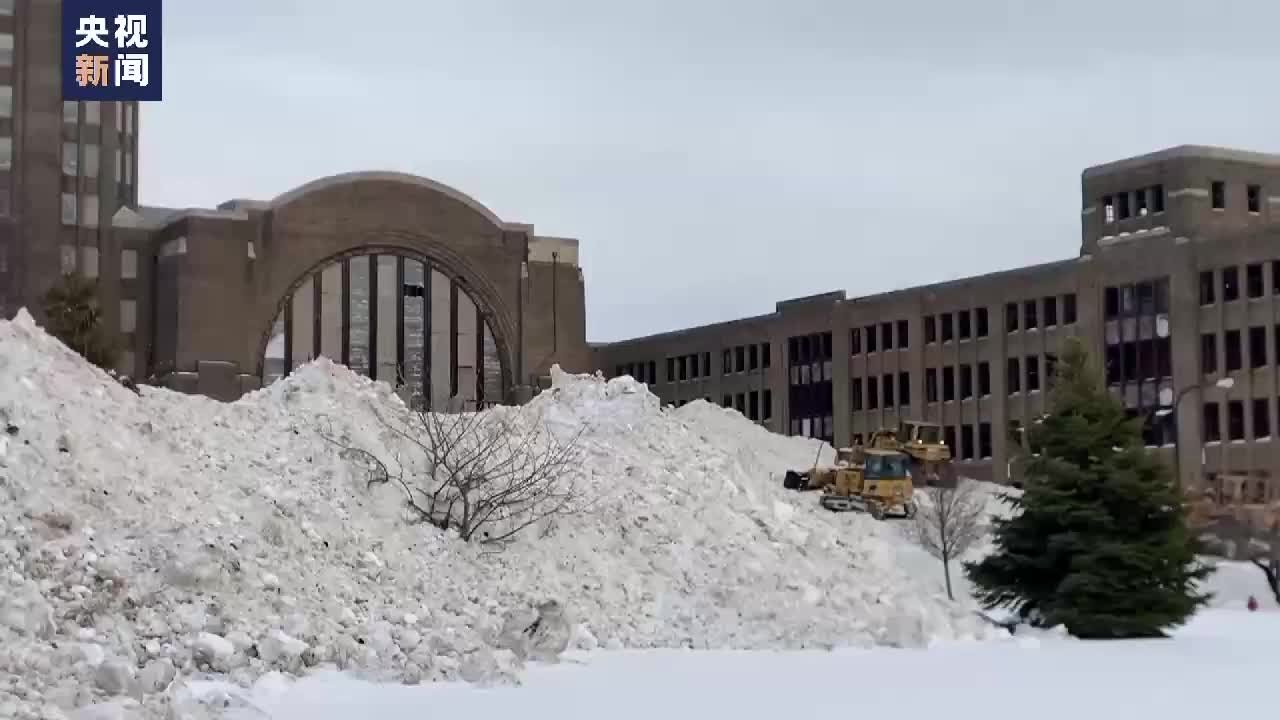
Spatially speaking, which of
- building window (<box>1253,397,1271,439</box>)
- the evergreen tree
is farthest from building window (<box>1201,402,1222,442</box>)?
the evergreen tree

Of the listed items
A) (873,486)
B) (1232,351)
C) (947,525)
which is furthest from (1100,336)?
(947,525)

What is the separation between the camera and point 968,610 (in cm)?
2836

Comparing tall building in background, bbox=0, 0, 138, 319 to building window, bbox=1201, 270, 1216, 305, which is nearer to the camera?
building window, bbox=1201, 270, 1216, 305

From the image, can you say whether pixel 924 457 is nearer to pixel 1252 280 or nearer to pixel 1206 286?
pixel 1252 280

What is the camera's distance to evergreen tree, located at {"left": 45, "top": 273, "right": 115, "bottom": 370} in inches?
2489

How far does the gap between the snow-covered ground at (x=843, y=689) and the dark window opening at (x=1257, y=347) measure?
43.1 metres

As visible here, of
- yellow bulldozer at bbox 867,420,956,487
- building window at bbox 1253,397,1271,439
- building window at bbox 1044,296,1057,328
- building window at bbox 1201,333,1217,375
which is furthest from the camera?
building window at bbox 1044,296,1057,328

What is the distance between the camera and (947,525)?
5081cm

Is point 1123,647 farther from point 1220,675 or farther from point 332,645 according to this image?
point 332,645

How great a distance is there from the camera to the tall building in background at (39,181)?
274 ft

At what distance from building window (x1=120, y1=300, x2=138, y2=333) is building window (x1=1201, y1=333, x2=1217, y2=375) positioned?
1866 inches

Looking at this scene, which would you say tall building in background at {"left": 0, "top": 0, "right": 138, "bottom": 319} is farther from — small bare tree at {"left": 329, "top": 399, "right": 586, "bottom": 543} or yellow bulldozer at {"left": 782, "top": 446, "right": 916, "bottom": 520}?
small bare tree at {"left": 329, "top": 399, "right": 586, "bottom": 543}

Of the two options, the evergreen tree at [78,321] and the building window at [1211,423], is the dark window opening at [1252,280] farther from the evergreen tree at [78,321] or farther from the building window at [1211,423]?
the evergreen tree at [78,321]

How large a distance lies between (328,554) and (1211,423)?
53148 mm
